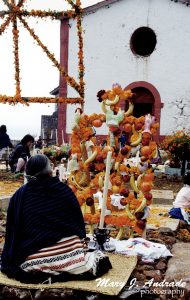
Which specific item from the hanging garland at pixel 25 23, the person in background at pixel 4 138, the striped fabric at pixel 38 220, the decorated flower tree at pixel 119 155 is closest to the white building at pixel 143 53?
the person in background at pixel 4 138

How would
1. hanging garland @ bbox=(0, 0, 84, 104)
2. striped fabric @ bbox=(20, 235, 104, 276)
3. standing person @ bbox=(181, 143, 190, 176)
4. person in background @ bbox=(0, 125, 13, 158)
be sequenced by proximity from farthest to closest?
person in background @ bbox=(0, 125, 13, 158), standing person @ bbox=(181, 143, 190, 176), hanging garland @ bbox=(0, 0, 84, 104), striped fabric @ bbox=(20, 235, 104, 276)

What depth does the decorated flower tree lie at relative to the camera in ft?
18.6

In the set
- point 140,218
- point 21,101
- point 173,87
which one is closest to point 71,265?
point 140,218

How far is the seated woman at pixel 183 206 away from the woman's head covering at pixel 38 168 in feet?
12.3

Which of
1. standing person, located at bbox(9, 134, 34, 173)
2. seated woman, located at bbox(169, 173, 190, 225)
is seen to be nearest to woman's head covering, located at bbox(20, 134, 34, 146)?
standing person, located at bbox(9, 134, 34, 173)

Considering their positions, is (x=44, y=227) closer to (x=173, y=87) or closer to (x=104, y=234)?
(x=104, y=234)

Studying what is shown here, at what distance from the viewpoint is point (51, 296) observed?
3.96m

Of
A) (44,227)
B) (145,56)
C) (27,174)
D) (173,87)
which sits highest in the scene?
(145,56)

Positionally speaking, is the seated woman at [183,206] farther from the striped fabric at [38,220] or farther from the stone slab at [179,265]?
the striped fabric at [38,220]

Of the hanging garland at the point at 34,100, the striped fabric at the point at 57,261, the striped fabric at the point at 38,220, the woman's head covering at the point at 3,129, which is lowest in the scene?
the striped fabric at the point at 57,261

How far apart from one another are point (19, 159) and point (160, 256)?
768cm

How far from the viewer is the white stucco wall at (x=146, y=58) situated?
696 inches

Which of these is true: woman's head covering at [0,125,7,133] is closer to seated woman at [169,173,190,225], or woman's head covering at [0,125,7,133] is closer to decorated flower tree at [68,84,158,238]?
seated woman at [169,173,190,225]

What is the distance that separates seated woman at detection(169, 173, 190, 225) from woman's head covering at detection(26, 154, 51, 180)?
12.3ft
